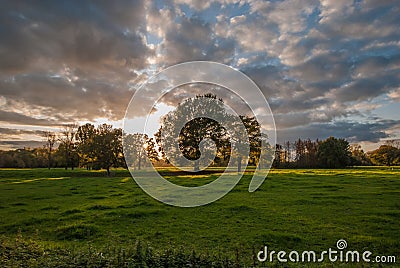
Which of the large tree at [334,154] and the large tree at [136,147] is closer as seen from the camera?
the large tree at [136,147]

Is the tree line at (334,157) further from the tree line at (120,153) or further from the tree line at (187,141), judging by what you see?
the tree line at (187,141)

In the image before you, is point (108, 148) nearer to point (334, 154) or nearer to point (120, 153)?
point (120, 153)

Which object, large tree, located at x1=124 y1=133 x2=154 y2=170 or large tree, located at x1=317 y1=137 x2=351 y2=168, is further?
large tree, located at x1=317 y1=137 x2=351 y2=168

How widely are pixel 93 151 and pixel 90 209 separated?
34.9 meters

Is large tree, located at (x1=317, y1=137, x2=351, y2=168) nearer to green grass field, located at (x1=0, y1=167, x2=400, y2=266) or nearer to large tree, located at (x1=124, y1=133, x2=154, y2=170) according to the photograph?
large tree, located at (x1=124, y1=133, x2=154, y2=170)

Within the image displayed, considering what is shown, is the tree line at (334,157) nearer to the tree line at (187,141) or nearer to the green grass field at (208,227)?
the tree line at (187,141)

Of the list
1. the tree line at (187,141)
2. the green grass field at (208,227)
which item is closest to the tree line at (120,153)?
the tree line at (187,141)

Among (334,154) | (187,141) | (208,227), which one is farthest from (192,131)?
(334,154)

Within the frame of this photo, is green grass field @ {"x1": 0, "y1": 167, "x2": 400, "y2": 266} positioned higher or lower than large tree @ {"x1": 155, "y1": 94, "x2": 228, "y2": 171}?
lower

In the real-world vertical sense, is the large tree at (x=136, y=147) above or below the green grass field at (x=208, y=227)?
above

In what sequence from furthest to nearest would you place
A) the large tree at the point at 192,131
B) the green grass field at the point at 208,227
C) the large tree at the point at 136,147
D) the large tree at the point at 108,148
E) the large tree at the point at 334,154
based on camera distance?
the large tree at the point at 334,154 → the large tree at the point at 136,147 → the large tree at the point at 108,148 → the large tree at the point at 192,131 → the green grass field at the point at 208,227

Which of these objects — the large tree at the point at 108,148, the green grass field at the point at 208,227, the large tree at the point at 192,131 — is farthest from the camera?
the large tree at the point at 108,148

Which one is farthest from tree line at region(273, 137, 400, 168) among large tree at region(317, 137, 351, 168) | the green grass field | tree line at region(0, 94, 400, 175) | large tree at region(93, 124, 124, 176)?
the green grass field

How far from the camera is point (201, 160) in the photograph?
166ft
